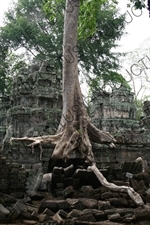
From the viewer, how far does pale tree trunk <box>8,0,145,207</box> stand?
892 cm

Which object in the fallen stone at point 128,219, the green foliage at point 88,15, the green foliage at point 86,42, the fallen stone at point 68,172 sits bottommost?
the fallen stone at point 128,219

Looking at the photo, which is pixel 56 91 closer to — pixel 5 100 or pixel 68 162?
pixel 5 100

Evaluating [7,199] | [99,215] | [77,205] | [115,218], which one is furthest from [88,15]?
[115,218]

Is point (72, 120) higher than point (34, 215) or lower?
higher

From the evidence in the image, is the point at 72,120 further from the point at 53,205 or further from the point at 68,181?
the point at 53,205

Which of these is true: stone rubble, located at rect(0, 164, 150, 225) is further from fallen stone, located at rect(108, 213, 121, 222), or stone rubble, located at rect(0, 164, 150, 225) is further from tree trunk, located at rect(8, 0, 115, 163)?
tree trunk, located at rect(8, 0, 115, 163)

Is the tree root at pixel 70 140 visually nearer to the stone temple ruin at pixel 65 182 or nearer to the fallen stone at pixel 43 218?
the stone temple ruin at pixel 65 182

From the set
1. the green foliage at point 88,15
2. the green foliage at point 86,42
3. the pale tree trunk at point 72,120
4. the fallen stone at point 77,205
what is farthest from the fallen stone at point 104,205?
the green foliage at point 86,42

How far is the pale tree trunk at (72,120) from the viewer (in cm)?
892

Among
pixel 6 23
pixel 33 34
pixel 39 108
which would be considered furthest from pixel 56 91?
pixel 6 23

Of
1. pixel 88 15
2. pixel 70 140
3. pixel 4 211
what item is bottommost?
pixel 4 211

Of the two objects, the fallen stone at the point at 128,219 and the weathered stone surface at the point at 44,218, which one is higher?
the weathered stone surface at the point at 44,218

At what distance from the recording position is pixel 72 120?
9.41 metres

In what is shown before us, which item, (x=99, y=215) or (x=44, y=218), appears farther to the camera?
(x=99, y=215)
